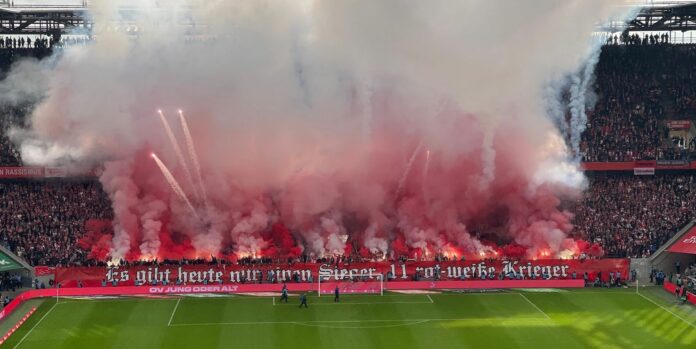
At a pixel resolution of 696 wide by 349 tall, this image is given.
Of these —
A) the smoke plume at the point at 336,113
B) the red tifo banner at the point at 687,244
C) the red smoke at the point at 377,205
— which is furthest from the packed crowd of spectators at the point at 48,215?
the red tifo banner at the point at 687,244

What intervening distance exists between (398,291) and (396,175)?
12576mm

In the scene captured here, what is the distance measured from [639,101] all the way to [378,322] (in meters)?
32.7

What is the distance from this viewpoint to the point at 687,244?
64188 mm

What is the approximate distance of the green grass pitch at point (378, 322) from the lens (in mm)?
50000

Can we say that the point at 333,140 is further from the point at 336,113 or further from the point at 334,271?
the point at 334,271

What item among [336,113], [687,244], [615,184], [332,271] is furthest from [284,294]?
[615,184]

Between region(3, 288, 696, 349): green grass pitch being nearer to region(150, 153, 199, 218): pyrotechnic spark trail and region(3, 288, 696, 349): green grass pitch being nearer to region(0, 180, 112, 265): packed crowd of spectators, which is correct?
region(0, 180, 112, 265): packed crowd of spectators

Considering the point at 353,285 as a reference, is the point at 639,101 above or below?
above

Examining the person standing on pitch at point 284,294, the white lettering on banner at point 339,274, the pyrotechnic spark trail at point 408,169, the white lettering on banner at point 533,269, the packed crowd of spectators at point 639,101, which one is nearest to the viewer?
the person standing on pitch at point 284,294

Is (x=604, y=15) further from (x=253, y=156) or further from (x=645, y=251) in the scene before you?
(x=253, y=156)

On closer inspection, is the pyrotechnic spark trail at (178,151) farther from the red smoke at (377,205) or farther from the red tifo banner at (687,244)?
the red tifo banner at (687,244)

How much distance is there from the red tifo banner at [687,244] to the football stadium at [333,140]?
0.20m

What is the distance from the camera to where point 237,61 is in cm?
7225

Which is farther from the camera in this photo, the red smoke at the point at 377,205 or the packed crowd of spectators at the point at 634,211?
the red smoke at the point at 377,205
